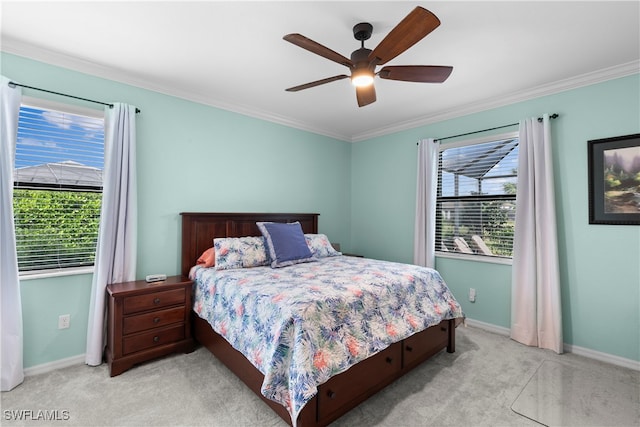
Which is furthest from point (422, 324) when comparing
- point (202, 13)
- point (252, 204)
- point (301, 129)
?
point (301, 129)

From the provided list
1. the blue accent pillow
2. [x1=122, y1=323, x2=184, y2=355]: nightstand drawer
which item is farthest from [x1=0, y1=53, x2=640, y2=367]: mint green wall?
the blue accent pillow

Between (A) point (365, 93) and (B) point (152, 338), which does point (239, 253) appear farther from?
(A) point (365, 93)

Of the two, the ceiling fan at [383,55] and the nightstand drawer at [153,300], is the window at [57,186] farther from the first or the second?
the ceiling fan at [383,55]

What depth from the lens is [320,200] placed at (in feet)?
15.1

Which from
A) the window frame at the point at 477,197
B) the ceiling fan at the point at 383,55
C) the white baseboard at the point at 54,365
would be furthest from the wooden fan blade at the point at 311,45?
the white baseboard at the point at 54,365

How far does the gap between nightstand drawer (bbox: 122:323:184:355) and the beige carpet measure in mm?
164

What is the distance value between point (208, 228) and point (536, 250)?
3431 millimetres

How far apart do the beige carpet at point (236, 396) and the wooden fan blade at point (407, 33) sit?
2.33m

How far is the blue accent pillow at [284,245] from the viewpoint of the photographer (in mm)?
3068

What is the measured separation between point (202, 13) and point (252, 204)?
7.18ft

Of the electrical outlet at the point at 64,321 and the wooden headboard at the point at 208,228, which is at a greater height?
the wooden headboard at the point at 208,228

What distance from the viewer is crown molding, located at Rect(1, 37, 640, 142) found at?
240 cm

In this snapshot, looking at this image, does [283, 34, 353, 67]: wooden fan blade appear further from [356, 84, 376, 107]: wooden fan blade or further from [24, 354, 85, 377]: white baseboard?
[24, 354, 85, 377]: white baseboard

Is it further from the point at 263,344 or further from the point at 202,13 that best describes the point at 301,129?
the point at 263,344
